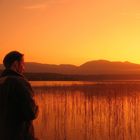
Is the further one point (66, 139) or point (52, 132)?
point (52, 132)

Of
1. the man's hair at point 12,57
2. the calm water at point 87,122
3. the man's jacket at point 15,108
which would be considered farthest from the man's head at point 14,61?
the calm water at point 87,122

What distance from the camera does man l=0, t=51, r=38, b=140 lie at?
3617mm

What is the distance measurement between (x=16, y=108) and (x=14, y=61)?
0.46 m

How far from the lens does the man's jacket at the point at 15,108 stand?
3623mm

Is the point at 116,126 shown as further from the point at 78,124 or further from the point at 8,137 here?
the point at 8,137

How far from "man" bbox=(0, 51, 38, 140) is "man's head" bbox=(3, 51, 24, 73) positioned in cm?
8

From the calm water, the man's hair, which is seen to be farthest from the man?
the calm water

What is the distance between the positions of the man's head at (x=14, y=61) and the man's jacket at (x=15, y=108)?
4.4 inches

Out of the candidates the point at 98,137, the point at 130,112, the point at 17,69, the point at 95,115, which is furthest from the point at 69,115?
the point at 17,69

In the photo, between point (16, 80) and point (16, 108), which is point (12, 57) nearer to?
point (16, 80)

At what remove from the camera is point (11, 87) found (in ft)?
12.0

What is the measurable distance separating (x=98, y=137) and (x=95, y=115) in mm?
3627

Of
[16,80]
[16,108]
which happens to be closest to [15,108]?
[16,108]

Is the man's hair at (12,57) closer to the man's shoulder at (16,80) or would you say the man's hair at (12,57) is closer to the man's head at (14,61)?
the man's head at (14,61)
